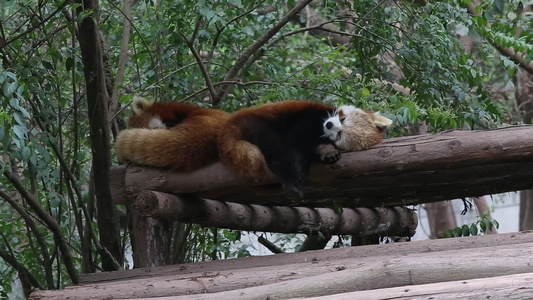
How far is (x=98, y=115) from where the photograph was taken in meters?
4.54

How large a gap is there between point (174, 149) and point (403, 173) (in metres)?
1.13

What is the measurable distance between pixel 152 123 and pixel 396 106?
4.77 feet

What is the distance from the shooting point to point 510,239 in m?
3.60

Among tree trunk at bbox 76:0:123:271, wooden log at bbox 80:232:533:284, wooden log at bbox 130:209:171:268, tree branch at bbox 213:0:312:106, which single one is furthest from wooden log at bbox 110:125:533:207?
tree branch at bbox 213:0:312:106

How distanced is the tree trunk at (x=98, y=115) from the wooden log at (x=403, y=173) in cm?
77

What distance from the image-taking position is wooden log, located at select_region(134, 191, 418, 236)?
3617mm

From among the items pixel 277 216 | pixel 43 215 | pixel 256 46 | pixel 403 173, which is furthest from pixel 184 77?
pixel 403 173

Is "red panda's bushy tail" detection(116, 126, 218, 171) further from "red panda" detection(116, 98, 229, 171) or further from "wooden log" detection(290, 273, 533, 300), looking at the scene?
"wooden log" detection(290, 273, 533, 300)

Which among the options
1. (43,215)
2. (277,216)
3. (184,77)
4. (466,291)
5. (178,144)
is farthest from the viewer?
(184,77)

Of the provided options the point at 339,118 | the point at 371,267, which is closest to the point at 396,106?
the point at 339,118

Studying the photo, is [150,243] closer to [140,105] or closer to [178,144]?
[178,144]

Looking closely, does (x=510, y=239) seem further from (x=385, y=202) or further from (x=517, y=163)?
(x=385, y=202)

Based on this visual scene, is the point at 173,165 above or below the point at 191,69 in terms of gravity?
below

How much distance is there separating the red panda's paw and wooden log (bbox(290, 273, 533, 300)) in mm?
1122
